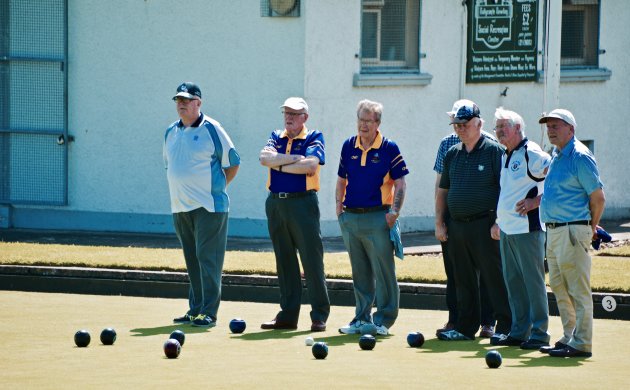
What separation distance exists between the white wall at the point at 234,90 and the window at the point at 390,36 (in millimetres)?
172

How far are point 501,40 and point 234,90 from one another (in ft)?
11.8

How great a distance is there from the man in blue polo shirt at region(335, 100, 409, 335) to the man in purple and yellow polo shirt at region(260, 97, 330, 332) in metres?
0.26

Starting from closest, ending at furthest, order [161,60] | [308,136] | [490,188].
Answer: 1. [490,188]
2. [308,136]
3. [161,60]

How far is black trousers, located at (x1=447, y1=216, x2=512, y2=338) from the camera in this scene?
9375 mm

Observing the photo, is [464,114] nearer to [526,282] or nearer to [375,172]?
[375,172]

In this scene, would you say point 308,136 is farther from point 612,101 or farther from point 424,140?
point 612,101

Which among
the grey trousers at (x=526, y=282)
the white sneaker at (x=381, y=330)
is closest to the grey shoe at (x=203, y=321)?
the white sneaker at (x=381, y=330)

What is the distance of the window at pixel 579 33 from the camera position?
17.9m

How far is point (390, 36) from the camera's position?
16.3m

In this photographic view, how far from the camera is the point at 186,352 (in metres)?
8.71

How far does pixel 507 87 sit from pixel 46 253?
22.6 ft

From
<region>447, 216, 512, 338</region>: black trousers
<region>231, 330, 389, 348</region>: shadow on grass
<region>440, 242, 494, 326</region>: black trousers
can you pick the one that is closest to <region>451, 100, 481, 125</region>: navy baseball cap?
<region>447, 216, 512, 338</region>: black trousers

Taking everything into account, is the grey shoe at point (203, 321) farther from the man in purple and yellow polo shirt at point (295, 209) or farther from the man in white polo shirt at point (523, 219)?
the man in white polo shirt at point (523, 219)

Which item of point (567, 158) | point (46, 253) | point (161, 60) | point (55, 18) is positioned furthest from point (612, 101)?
point (567, 158)
